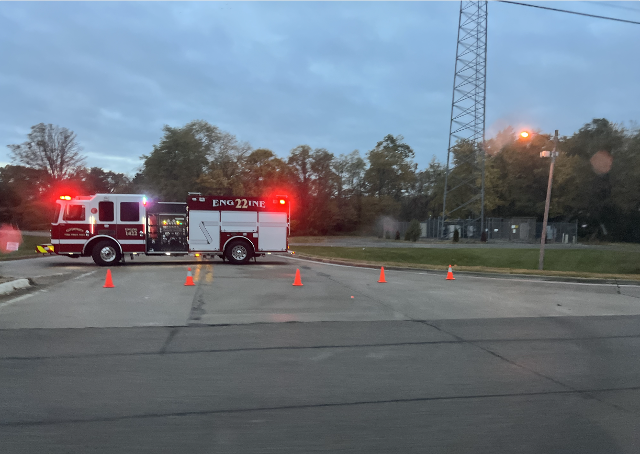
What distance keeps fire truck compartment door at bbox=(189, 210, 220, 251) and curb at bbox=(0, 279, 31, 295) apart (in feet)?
24.7

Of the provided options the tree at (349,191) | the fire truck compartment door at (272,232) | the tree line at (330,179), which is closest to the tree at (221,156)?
the tree line at (330,179)

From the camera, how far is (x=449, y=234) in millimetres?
54781

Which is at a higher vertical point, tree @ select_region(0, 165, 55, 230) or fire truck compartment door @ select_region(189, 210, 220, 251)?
tree @ select_region(0, 165, 55, 230)

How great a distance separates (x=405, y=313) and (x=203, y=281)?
6.95m

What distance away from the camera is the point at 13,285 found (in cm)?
1216

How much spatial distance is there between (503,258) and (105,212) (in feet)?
76.9

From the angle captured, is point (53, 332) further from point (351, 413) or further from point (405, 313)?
point (405, 313)

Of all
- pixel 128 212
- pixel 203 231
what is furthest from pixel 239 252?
pixel 128 212

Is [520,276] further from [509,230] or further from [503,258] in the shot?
[509,230]

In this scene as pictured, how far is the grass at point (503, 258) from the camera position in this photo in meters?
28.0

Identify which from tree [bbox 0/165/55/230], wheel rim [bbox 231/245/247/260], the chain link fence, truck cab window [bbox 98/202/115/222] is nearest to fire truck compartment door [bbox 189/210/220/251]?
wheel rim [bbox 231/245/247/260]

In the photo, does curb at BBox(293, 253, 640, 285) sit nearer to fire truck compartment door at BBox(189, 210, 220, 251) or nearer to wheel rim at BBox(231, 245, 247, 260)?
wheel rim at BBox(231, 245, 247, 260)

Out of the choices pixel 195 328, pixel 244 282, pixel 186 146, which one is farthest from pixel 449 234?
pixel 195 328

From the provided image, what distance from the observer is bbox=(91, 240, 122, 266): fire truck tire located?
18.8 meters
